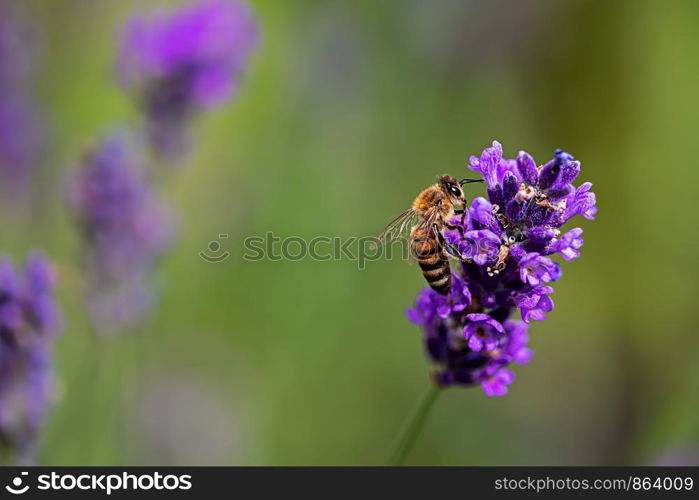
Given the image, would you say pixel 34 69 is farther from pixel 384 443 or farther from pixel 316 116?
pixel 384 443

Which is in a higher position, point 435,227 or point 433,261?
point 435,227

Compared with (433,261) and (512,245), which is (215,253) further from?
(512,245)

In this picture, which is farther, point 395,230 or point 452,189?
point 395,230
